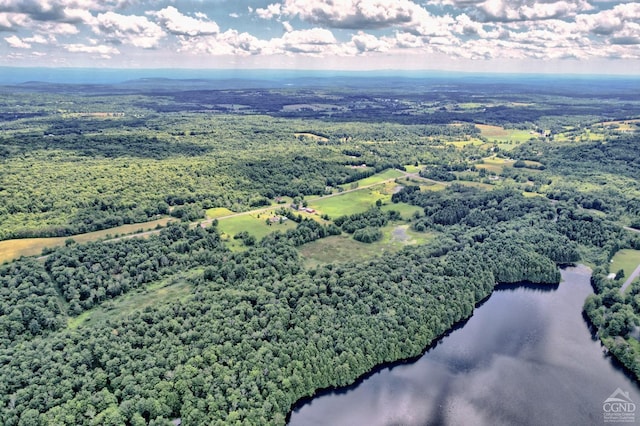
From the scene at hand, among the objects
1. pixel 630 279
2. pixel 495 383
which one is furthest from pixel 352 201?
pixel 495 383

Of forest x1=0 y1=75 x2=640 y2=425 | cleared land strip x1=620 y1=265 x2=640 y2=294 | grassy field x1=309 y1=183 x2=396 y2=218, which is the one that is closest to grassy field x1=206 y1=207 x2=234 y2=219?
forest x1=0 y1=75 x2=640 y2=425

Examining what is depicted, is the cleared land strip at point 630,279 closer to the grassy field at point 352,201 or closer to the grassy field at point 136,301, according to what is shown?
the grassy field at point 352,201

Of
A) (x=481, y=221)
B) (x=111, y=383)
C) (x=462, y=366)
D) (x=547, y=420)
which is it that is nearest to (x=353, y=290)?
(x=462, y=366)

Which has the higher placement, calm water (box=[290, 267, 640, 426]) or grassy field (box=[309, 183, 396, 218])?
grassy field (box=[309, 183, 396, 218])

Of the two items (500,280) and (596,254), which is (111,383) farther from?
(596,254)

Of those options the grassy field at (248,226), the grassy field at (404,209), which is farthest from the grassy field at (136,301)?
the grassy field at (404,209)

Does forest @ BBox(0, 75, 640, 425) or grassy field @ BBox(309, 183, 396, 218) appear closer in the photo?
forest @ BBox(0, 75, 640, 425)

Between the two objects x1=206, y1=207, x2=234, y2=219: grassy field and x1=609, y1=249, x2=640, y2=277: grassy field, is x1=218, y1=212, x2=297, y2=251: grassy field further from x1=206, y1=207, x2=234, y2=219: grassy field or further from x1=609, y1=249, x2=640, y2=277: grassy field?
x1=609, y1=249, x2=640, y2=277: grassy field
